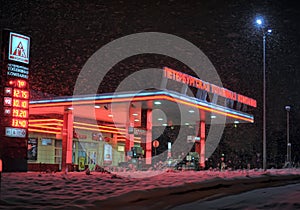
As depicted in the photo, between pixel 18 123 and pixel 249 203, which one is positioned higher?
pixel 18 123

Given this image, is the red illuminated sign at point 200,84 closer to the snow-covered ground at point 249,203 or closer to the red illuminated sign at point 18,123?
the red illuminated sign at point 18,123

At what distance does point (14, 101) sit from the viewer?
66.9ft

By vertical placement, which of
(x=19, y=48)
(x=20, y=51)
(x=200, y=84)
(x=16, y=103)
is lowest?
(x=16, y=103)

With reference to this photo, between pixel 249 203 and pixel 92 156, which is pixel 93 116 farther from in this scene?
pixel 249 203

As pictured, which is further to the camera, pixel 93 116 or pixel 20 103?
pixel 93 116

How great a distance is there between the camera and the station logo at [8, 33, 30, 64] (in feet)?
67.8

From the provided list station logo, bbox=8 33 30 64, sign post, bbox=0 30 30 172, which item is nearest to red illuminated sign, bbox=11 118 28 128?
sign post, bbox=0 30 30 172

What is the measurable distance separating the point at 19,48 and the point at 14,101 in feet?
8.45

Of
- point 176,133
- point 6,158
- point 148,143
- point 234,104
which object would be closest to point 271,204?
point 6,158

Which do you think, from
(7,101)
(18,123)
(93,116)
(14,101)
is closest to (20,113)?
(18,123)

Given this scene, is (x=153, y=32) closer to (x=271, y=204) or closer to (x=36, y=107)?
(x=36, y=107)

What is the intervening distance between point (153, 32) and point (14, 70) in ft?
74.0

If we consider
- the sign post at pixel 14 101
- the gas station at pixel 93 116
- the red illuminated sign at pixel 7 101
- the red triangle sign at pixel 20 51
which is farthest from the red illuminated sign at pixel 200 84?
the red illuminated sign at pixel 7 101

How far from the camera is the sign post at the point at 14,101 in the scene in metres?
20.0
